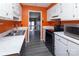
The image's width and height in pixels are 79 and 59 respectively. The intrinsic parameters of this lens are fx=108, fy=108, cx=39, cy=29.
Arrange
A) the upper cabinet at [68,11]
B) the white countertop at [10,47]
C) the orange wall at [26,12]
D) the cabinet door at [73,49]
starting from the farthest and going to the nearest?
the orange wall at [26,12] < the upper cabinet at [68,11] < the cabinet door at [73,49] < the white countertop at [10,47]

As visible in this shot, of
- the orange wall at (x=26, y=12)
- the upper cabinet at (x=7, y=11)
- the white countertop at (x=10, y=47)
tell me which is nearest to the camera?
the white countertop at (x=10, y=47)

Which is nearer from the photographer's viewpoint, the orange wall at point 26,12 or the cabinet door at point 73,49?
the cabinet door at point 73,49

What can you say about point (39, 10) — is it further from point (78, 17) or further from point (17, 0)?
point (17, 0)

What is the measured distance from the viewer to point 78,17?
1911 millimetres

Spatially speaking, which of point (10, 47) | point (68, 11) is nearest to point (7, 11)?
point (10, 47)

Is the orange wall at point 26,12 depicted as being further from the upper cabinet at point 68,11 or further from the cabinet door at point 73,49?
the cabinet door at point 73,49

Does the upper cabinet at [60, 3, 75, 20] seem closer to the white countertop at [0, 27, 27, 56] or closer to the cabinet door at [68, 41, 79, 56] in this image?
the cabinet door at [68, 41, 79, 56]

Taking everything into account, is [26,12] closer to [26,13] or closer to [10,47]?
[26,13]

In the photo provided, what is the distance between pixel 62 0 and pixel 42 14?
188 inches

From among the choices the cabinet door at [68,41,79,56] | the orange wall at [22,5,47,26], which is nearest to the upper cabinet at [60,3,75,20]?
the cabinet door at [68,41,79,56]

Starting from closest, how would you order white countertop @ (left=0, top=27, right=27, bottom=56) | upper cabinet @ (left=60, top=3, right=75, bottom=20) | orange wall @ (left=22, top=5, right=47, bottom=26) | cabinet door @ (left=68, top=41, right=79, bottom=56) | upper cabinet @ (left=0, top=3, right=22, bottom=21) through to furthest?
white countertop @ (left=0, top=27, right=27, bottom=56), upper cabinet @ (left=0, top=3, right=22, bottom=21), cabinet door @ (left=68, top=41, right=79, bottom=56), upper cabinet @ (left=60, top=3, right=75, bottom=20), orange wall @ (left=22, top=5, right=47, bottom=26)

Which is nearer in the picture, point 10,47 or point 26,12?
point 10,47

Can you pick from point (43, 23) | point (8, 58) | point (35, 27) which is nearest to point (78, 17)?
point (8, 58)

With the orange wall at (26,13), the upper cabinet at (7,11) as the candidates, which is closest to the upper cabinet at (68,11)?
the upper cabinet at (7,11)
